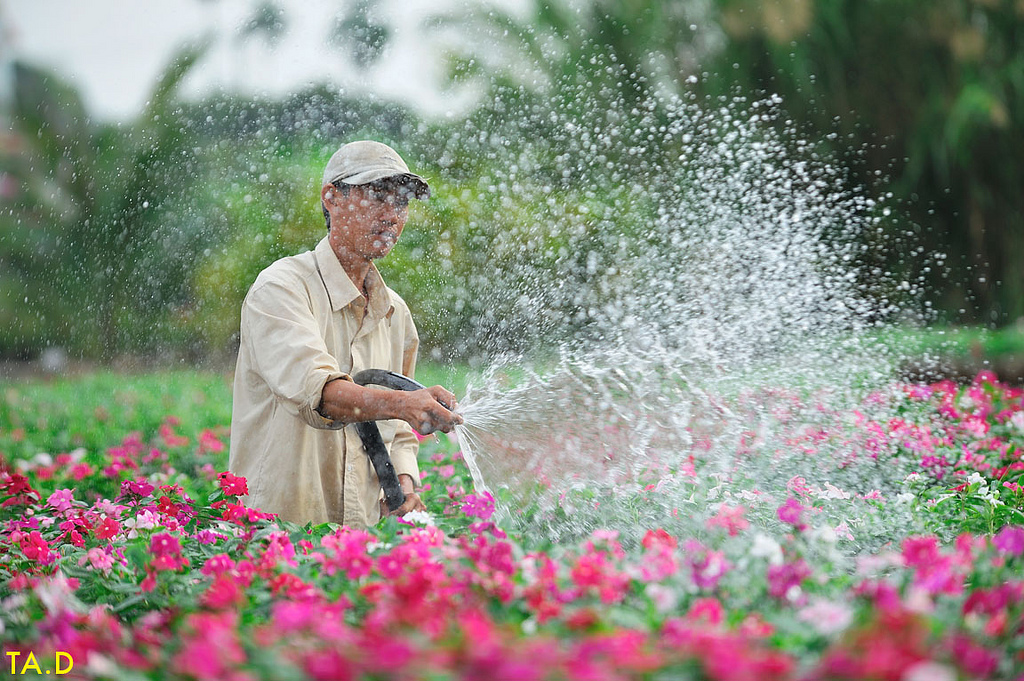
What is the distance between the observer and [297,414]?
2176 millimetres

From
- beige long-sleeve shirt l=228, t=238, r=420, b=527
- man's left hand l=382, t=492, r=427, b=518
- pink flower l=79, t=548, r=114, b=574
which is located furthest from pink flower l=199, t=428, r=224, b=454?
pink flower l=79, t=548, r=114, b=574

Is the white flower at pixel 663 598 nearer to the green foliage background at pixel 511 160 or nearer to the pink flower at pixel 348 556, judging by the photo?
the pink flower at pixel 348 556

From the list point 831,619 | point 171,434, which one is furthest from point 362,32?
point 831,619

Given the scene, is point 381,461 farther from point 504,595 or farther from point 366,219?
point 504,595

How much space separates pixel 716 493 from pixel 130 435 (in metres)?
3.02

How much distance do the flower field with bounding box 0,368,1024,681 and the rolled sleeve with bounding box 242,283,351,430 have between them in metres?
0.28

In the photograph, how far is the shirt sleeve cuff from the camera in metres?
2.06

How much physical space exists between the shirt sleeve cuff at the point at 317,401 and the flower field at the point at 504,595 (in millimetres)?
239

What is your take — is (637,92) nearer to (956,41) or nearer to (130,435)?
(956,41)

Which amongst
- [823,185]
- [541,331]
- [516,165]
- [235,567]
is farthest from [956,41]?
[235,567]

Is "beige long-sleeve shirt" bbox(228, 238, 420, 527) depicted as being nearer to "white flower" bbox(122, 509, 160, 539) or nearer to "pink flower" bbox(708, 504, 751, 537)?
"white flower" bbox(122, 509, 160, 539)

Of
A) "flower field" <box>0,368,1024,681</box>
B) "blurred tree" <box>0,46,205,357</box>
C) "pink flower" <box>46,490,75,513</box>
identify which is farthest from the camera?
"blurred tree" <box>0,46,205,357</box>

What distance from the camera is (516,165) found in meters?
8.21

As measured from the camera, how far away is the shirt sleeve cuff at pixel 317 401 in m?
2.06
